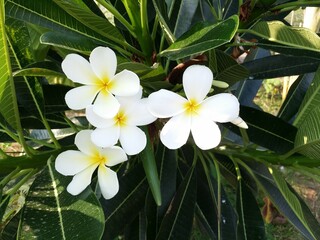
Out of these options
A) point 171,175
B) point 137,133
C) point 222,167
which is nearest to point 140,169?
point 171,175

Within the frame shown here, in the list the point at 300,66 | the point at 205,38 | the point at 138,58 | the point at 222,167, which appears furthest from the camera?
the point at 222,167

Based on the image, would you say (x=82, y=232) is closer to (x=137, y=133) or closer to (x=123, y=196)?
(x=137, y=133)

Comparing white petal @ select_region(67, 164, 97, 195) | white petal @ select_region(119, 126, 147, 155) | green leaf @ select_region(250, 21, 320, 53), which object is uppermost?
green leaf @ select_region(250, 21, 320, 53)

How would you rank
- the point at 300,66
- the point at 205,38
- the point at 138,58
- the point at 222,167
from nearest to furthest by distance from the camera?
the point at 205,38
the point at 138,58
the point at 300,66
the point at 222,167

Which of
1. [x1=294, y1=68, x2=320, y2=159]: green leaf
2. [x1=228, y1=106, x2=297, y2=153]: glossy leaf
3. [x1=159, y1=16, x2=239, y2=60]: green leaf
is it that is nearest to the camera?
[x1=159, y1=16, x2=239, y2=60]: green leaf

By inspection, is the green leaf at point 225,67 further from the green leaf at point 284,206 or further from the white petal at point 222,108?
the green leaf at point 284,206

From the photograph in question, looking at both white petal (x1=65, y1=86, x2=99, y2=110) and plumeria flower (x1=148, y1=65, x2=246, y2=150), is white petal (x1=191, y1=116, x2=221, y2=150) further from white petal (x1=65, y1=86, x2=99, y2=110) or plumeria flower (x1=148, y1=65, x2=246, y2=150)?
white petal (x1=65, y1=86, x2=99, y2=110)

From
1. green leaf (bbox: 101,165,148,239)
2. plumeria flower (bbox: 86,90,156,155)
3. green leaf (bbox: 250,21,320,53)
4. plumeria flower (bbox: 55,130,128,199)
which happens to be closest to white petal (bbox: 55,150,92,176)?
plumeria flower (bbox: 55,130,128,199)
